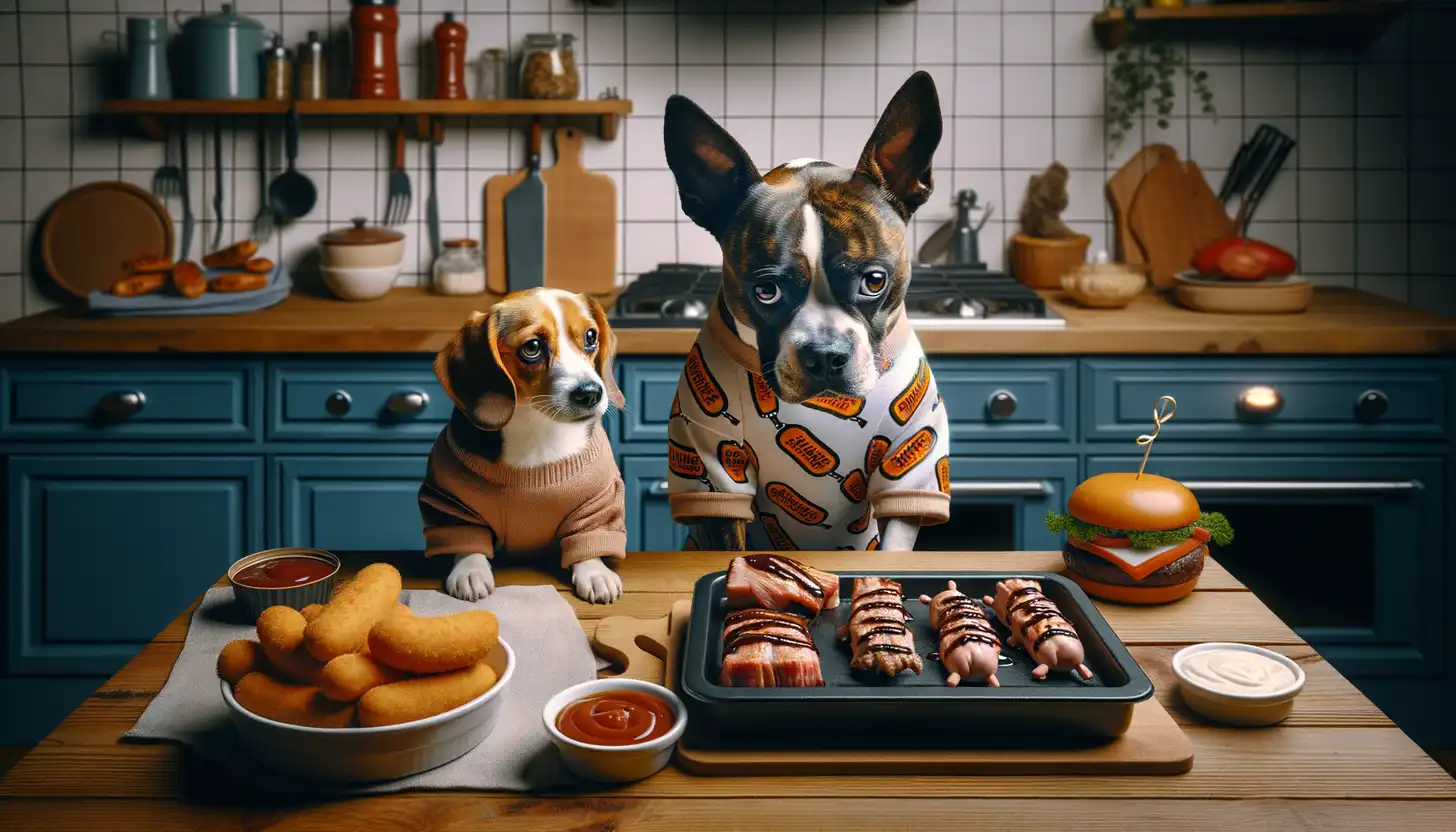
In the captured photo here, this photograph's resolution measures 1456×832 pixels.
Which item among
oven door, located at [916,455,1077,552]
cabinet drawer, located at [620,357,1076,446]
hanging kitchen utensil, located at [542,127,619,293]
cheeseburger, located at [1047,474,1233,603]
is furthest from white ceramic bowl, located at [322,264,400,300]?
cheeseburger, located at [1047,474,1233,603]

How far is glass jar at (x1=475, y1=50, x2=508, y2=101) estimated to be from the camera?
3.19 meters

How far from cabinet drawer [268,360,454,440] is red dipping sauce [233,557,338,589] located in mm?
1286

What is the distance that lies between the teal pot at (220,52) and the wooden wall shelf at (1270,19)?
1988 millimetres

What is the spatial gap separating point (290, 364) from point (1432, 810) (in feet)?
7.28

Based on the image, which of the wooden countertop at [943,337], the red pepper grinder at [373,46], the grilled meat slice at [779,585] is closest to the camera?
the grilled meat slice at [779,585]

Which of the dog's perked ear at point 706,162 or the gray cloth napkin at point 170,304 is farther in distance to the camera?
the gray cloth napkin at point 170,304

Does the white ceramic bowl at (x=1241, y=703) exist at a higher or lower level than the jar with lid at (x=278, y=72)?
lower

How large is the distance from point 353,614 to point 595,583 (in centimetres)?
39

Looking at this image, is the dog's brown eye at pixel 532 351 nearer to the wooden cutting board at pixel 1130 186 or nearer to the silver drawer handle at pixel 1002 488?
the silver drawer handle at pixel 1002 488

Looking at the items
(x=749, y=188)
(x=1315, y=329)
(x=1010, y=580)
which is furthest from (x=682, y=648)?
(x=1315, y=329)

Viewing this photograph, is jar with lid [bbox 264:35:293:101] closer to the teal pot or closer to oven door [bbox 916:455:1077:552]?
the teal pot

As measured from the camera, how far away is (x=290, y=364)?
2682 mm

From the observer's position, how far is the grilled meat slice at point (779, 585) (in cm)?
130

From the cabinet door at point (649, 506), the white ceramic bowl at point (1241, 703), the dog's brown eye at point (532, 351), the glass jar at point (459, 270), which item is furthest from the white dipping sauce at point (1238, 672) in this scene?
the glass jar at point (459, 270)
